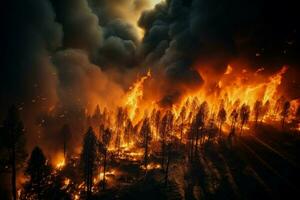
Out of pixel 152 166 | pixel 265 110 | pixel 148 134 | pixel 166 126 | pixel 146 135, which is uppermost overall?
pixel 265 110

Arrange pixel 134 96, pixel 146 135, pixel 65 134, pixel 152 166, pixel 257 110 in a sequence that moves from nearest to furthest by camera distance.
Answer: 1. pixel 152 166
2. pixel 65 134
3. pixel 146 135
4. pixel 257 110
5. pixel 134 96

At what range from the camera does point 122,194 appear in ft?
234

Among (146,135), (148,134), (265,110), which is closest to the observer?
(148,134)

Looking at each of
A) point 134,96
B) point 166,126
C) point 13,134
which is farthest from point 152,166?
point 134,96

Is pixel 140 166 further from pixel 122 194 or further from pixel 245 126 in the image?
pixel 245 126

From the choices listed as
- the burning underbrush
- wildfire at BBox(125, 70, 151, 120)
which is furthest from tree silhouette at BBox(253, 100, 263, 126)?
wildfire at BBox(125, 70, 151, 120)

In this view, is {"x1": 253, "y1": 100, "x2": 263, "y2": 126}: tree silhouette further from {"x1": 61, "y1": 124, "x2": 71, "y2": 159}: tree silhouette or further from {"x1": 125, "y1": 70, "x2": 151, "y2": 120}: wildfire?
{"x1": 61, "y1": 124, "x2": 71, "y2": 159}: tree silhouette

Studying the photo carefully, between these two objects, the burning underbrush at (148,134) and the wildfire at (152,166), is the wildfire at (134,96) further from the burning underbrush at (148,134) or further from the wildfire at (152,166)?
the wildfire at (152,166)

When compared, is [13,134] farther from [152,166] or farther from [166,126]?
[166,126]

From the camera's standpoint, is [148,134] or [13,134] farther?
[148,134]

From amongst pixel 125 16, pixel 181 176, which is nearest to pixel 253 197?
pixel 181 176

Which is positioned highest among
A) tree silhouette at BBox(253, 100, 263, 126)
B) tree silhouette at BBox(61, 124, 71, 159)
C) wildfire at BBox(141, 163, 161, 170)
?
tree silhouette at BBox(253, 100, 263, 126)

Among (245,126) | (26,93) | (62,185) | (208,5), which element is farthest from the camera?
(208,5)

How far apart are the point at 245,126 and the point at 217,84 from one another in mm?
28564
